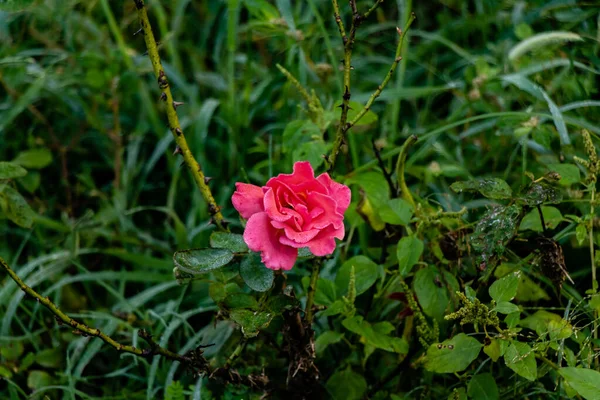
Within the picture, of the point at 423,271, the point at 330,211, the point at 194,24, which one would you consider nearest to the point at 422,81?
the point at 194,24

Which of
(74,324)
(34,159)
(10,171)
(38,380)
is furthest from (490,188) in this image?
(34,159)

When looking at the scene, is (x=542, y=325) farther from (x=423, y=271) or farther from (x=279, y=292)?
(x=279, y=292)

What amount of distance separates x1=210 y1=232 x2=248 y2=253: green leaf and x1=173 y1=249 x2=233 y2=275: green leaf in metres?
0.01

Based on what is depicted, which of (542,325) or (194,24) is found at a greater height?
(194,24)

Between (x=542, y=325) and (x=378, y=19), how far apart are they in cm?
164

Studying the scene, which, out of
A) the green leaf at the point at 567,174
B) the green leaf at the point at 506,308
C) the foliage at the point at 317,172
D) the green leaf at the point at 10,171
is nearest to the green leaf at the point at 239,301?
the foliage at the point at 317,172

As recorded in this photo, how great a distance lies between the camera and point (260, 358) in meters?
1.46

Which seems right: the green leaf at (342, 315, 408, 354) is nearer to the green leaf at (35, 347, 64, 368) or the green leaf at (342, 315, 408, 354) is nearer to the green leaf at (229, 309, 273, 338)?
the green leaf at (229, 309, 273, 338)

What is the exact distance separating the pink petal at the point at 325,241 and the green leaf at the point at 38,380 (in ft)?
2.79

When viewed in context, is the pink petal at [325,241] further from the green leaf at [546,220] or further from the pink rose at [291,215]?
the green leaf at [546,220]

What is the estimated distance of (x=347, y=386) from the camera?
1.32m

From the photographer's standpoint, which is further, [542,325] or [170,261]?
[170,261]

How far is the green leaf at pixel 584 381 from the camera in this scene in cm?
107

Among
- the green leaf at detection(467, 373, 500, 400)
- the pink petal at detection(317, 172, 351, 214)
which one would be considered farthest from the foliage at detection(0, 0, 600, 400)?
the pink petal at detection(317, 172, 351, 214)
